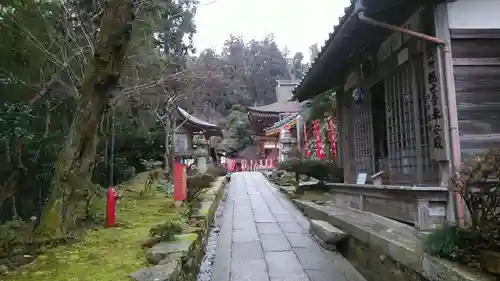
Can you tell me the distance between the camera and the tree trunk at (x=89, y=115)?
5258 millimetres

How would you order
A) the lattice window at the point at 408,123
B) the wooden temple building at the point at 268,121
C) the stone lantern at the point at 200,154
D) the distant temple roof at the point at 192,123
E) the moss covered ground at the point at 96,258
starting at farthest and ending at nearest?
the wooden temple building at the point at 268,121
the distant temple roof at the point at 192,123
the stone lantern at the point at 200,154
the lattice window at the point at 408,123
the moss covered ground at the point at 96,258

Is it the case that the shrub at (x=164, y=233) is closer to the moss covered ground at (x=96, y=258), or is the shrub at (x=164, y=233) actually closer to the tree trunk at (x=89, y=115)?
the moss covered ground at (x=96, y=258)

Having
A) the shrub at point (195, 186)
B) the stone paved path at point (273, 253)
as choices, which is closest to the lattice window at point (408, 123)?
the stone paved path at point (273, 253)

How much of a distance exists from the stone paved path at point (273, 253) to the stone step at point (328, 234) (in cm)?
15

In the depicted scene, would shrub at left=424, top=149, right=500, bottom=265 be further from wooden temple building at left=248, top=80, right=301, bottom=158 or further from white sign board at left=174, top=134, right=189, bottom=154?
wooden temple building at left=248, top=80, right=301, bottom=158

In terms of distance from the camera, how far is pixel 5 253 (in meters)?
4.62

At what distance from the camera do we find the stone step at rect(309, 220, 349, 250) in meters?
5.57

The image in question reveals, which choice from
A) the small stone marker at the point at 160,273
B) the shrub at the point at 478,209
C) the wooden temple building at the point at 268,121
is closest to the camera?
the shrub at the point at 478,209

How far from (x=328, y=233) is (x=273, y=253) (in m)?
0.87

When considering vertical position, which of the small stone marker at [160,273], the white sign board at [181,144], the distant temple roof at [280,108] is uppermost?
the distant temple roof at [280,108]

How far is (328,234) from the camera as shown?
18.8 ft

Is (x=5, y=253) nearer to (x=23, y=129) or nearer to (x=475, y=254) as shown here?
(x=23, y=129)

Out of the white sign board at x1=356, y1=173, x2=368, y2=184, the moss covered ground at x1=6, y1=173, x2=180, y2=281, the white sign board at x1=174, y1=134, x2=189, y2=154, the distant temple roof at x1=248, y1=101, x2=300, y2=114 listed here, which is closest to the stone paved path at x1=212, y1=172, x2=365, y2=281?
the moss covered ground at x1=6, y1=173, x2=180, y2=281

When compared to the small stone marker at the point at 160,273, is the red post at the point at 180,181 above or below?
above
